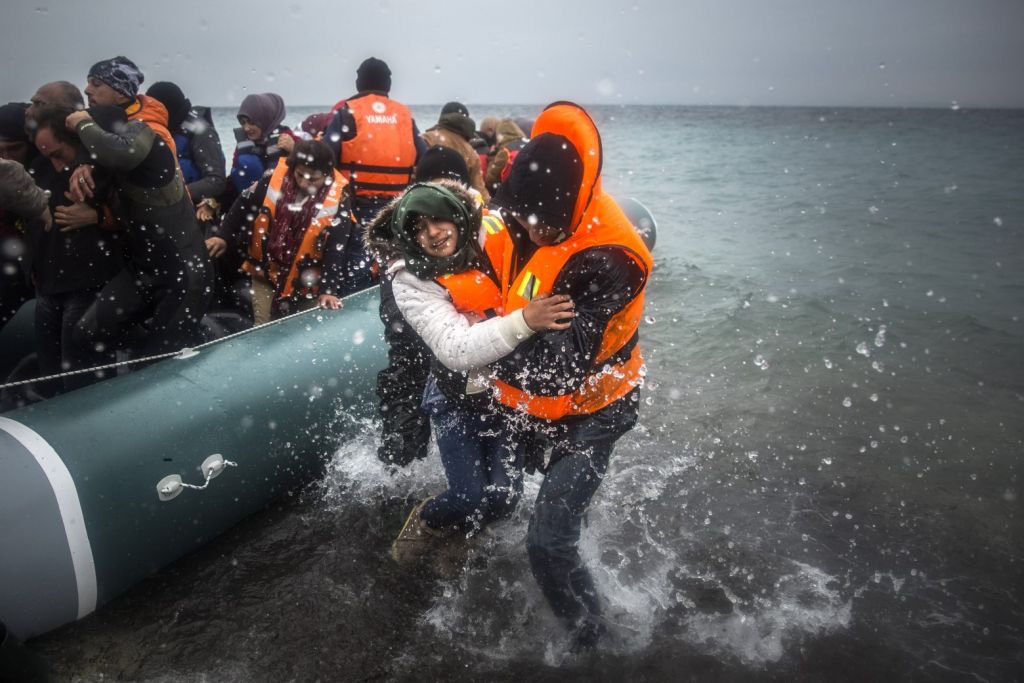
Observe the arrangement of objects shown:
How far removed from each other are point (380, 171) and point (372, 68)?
86 cm

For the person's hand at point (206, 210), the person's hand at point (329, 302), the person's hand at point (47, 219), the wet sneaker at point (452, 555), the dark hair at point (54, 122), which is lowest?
the wet sneaker at point (452, 555)

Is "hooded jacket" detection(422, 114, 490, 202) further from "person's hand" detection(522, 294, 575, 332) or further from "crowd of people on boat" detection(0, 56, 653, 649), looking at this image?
"person's hand" detection(522, 294, 575, 332)

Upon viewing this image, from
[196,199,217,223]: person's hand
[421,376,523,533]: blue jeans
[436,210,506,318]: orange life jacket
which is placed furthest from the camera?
[196,199,217,223]: person's hand

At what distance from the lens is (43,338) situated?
3.51 meters

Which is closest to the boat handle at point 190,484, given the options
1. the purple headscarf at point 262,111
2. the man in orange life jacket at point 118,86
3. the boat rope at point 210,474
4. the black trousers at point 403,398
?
the boat rope at point 210,474

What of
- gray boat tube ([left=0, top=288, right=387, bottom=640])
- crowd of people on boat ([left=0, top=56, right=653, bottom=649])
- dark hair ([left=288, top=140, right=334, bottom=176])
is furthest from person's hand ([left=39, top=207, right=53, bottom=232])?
dark hair ([left=288, top=140, right=334, bottom=176])

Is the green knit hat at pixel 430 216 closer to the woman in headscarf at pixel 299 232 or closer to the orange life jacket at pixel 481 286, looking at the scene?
the orange life jacket at pixel 481 286

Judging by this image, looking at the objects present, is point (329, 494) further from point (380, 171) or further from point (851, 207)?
point (851, 207)

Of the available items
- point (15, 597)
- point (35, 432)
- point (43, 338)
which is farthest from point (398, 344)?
point (43, 338)

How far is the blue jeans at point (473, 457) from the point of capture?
8.87 feet

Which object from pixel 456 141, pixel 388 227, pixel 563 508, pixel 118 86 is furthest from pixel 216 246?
pixel 563 508

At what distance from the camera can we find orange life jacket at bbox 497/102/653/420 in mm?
1967

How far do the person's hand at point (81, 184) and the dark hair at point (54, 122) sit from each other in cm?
22

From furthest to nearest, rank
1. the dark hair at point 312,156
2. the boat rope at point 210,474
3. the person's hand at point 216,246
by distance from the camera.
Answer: the person's hand at point 216,246 → the dark hair at point 312,156 → the boat rope at point 210,474
